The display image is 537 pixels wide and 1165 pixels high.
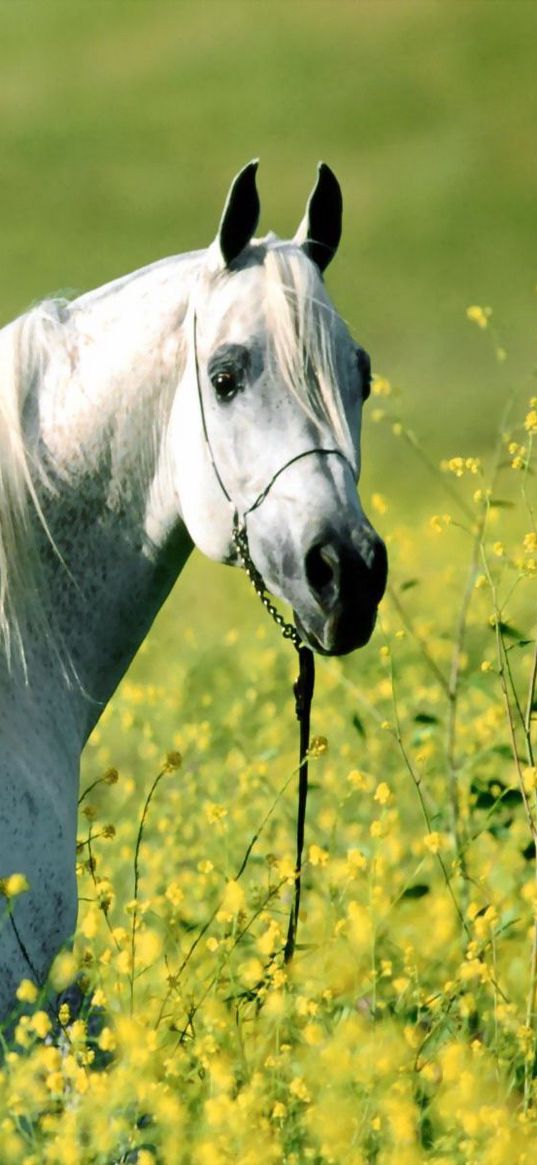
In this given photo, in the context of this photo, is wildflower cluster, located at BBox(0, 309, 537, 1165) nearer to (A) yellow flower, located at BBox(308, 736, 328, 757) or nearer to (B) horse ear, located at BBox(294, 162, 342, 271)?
(A) yellow flower, located at BBox(308, 736, 328, 757)

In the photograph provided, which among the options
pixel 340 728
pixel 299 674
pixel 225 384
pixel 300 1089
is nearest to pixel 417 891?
pixel 299 674

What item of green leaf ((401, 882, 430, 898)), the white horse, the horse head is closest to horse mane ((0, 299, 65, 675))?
the white horse

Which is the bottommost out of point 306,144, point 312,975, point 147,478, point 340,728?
point 306,144

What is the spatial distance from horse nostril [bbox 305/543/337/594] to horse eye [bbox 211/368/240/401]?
1.34 feet

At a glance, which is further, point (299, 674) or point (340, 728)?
point (340, 728)

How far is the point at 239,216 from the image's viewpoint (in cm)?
377

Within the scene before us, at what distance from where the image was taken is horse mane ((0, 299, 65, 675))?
3.68 meters

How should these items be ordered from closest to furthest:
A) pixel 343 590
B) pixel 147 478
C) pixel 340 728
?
pixel 343 590 → pixel 147 478 → pixel 340 728

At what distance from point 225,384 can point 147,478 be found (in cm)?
30

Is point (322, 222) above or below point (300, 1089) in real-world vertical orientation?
above

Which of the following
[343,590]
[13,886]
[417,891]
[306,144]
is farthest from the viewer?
[306,144]

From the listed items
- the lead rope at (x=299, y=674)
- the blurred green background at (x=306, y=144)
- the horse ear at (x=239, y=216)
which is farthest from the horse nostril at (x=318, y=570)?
the blurred green background at (x=306, y=144)

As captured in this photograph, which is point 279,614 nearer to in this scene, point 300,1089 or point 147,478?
point 147,478

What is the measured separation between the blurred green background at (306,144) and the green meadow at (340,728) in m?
0.07
